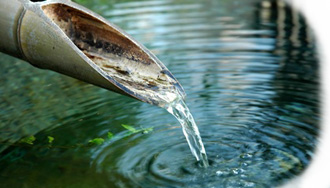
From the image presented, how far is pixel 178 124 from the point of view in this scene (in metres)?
3.97

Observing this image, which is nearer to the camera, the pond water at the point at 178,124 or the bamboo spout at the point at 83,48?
the bamboo spout at the point at 83,48

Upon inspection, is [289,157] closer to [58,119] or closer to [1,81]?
[58,119]

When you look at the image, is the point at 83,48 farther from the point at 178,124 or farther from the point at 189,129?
the point at 178,124

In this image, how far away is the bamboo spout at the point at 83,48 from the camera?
9.21ft

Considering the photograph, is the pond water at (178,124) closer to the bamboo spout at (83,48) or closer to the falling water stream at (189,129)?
the falling water stream at (189,129)

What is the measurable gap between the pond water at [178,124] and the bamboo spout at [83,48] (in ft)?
1.74

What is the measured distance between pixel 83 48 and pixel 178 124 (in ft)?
3.38

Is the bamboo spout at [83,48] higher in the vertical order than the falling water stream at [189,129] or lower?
higher

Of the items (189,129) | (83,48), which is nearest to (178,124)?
(189,129)

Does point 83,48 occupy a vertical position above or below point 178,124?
above

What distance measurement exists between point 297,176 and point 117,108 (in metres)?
1.73

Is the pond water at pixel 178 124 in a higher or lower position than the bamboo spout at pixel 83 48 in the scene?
lower

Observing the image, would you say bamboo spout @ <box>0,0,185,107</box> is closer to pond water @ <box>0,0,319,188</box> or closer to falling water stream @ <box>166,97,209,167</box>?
falling water stream @ <box>166,97,209,167</box>

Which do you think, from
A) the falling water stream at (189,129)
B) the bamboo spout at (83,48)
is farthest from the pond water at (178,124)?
the bamboo spout at (83,48)
